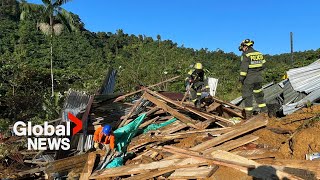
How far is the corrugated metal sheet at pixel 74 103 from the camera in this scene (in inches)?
360

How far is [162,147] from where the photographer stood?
748 cm

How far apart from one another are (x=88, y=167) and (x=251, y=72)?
412cm

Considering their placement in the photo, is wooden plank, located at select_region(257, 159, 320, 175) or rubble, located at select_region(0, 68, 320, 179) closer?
wooden plank, located at select_region(257, 159, 320, 175)

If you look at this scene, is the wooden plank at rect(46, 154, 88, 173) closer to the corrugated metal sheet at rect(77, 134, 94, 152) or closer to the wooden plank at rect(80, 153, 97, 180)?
the wooden plank at rect(80, 153, 97, 180)

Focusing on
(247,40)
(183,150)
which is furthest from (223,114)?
(183,150)

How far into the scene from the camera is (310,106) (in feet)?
24.2

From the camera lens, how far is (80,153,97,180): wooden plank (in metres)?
7.05

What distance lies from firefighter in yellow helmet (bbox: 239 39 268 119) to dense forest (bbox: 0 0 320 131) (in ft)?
A: 26.9

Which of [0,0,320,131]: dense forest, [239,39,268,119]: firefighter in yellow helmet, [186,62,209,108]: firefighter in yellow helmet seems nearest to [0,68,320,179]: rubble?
[186,62,209,108]: firefighter in yellow helmet

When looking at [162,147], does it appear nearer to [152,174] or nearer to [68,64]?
[152,174]

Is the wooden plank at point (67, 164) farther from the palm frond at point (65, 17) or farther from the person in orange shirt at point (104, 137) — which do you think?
the palm frond at point (65, 17)

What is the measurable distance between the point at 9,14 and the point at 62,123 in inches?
1736

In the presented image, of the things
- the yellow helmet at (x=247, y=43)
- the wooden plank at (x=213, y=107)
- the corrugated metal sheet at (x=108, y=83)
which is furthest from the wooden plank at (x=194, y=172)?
the corrugated metal sheet at (x=108, y=83)

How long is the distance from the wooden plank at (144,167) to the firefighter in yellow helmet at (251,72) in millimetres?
2398
